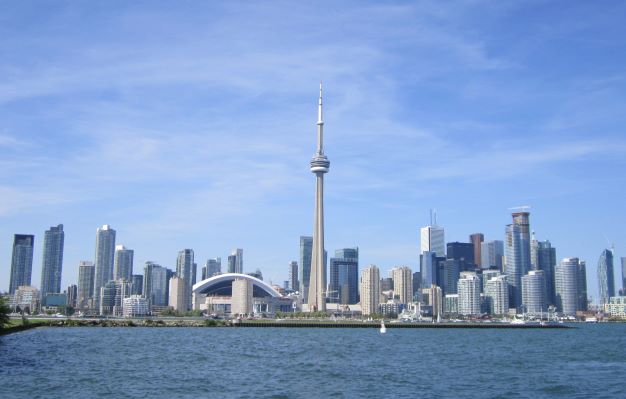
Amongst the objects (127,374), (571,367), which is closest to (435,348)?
(571,367)

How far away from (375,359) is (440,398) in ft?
96.9

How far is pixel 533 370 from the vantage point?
65.1 m

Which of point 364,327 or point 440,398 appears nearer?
point 440,398

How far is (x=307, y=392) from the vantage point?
159 feet

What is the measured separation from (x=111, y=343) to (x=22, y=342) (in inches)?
443

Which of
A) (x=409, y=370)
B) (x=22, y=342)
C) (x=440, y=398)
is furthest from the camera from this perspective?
(x=22, y=342)

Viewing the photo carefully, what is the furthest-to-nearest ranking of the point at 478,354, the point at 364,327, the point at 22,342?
1. the point at 364,327
2. the point at 22,342
3. the point at 478,354

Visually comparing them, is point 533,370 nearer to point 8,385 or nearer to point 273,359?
point 273,359

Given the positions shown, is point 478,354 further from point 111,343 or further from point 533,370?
point 111,343

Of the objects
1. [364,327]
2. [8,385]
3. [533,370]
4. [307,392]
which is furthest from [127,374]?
[364,327]

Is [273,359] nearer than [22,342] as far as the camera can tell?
Yes

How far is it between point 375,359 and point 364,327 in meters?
114

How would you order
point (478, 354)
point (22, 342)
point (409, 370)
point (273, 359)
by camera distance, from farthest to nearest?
point (22, 342), point (478, 354), point (273, 359), point (409, 370)

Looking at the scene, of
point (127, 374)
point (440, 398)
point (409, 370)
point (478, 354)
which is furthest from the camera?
point (478, 354)
